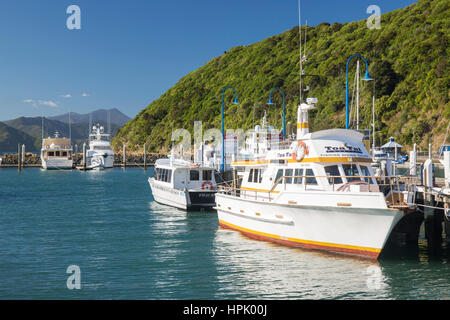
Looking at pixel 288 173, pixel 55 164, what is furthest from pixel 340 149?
pixel 55 164

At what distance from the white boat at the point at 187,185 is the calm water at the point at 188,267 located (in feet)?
15.6

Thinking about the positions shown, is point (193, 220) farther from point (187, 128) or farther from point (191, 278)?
point (187, 128)

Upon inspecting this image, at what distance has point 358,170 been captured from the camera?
58.9ft

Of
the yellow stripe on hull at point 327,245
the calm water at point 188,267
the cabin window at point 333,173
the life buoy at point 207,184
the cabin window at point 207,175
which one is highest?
the cabin window at point 333,173

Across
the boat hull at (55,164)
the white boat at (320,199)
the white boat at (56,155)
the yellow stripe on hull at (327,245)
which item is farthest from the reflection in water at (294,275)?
the white boat at (56,155)

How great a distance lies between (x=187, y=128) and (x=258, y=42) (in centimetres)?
4302

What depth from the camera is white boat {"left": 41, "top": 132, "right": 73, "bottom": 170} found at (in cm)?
9512

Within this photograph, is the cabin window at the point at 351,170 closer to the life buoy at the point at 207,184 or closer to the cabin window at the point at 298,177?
the cabin window at the point at 298,177

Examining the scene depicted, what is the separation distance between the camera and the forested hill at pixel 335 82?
71938mm

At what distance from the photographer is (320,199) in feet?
52.9

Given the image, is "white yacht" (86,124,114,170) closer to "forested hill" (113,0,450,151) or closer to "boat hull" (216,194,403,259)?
"forested hill" (113,0,450,151)

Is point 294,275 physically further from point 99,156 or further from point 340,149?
point 99,156

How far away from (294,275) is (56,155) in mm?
94532

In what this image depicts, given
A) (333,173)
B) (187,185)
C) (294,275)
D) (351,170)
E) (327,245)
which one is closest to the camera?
(294,275)
